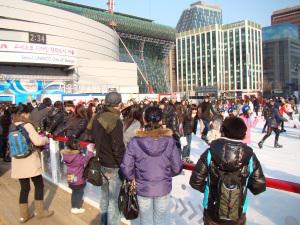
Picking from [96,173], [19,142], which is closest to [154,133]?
[96,173]

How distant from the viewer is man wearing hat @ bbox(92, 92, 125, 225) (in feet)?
12.1

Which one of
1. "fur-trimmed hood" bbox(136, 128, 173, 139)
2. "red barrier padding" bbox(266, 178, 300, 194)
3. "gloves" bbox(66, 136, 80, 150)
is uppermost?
"fur-trimmed hood" bbox(136, 128, 173, 139)

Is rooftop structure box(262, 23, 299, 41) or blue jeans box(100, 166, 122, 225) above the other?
rooftop structure box(262, 23, 299, 41)

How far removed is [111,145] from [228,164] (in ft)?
5.29

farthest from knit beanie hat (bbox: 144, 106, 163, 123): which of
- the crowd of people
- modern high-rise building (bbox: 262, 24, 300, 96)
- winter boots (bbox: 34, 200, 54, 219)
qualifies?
modern high-rise building (bbox: 262, 24, 300, 96)

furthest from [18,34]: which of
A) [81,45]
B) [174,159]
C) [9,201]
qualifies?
[174,159]

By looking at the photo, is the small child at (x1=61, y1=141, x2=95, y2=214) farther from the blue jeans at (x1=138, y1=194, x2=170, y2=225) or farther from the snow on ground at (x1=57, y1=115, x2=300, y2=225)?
the blue jeans at (x1=138, y1=194, x2=170, y2=225)

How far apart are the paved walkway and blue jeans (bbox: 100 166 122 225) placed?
0.60 metres

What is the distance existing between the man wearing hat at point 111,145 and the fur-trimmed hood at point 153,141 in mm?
719

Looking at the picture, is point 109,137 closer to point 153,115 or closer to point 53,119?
point 153,115

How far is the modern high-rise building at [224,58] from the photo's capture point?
113812 mm

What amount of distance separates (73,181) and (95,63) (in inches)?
2160

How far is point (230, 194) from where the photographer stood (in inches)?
97.4

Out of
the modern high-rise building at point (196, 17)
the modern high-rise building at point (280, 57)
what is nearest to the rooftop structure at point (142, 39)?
the modern high-rise building at point (280, 57)
